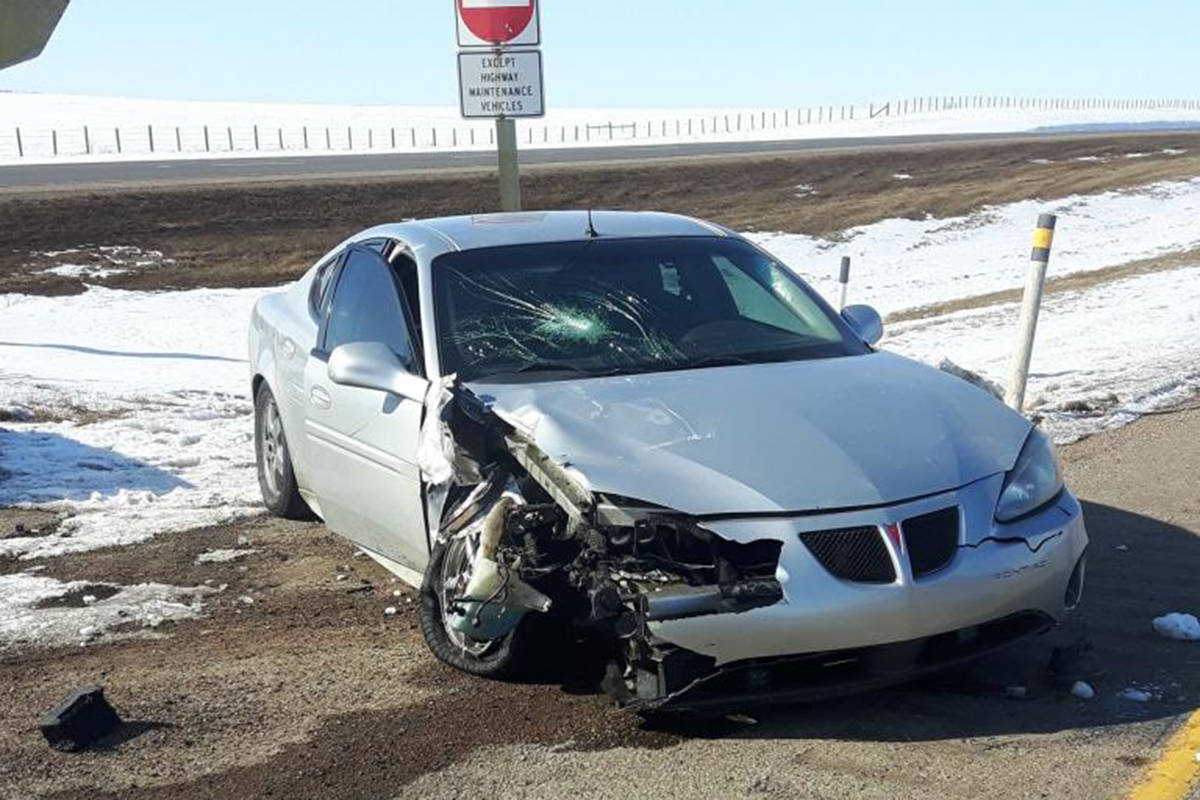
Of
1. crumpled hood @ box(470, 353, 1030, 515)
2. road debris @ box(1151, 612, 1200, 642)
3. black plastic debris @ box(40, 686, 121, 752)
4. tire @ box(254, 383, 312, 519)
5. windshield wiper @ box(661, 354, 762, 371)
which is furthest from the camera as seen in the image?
tire @ box(254, 383, 312, 519)

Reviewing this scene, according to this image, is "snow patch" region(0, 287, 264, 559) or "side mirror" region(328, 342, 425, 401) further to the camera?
"snow patch" region(0, 287, 264, 559)

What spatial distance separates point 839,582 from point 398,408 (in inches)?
76.4

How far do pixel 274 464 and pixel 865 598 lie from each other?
4004 millimetres

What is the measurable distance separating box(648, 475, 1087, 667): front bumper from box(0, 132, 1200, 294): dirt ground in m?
17.3

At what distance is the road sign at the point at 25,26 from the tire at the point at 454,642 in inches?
97.2

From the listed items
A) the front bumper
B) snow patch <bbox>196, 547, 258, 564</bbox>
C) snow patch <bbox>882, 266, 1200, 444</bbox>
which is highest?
the front bumper

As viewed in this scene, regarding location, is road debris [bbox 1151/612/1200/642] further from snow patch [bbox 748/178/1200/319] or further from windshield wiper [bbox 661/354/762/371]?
snow patch [bbox 748/178/1200/319]

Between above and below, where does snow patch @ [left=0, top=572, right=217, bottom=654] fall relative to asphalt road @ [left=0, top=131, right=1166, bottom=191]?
above

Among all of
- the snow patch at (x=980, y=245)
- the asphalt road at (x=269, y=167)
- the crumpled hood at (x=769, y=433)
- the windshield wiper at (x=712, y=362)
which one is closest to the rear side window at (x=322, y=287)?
the crumpled hood at (x=769, y=433)

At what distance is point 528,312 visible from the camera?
564 centimetres

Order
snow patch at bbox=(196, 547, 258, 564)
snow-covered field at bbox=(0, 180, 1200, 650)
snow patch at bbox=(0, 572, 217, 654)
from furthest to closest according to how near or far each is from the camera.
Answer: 1. snow-covered field at bbox=(0, 180, 1200, 650)
2. snow patch at bbox=(196, 547, 258, 564)
3. snow patch at bbox=(0, 572, 217, 654)

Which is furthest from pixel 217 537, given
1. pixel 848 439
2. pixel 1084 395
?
pixel 1084 395

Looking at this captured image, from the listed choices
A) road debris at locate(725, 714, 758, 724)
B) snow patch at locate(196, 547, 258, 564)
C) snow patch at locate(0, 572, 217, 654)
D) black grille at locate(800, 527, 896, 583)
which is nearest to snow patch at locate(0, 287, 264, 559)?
snow patch at locate(196, 547, 258, 564)

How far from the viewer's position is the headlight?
14.9ft
